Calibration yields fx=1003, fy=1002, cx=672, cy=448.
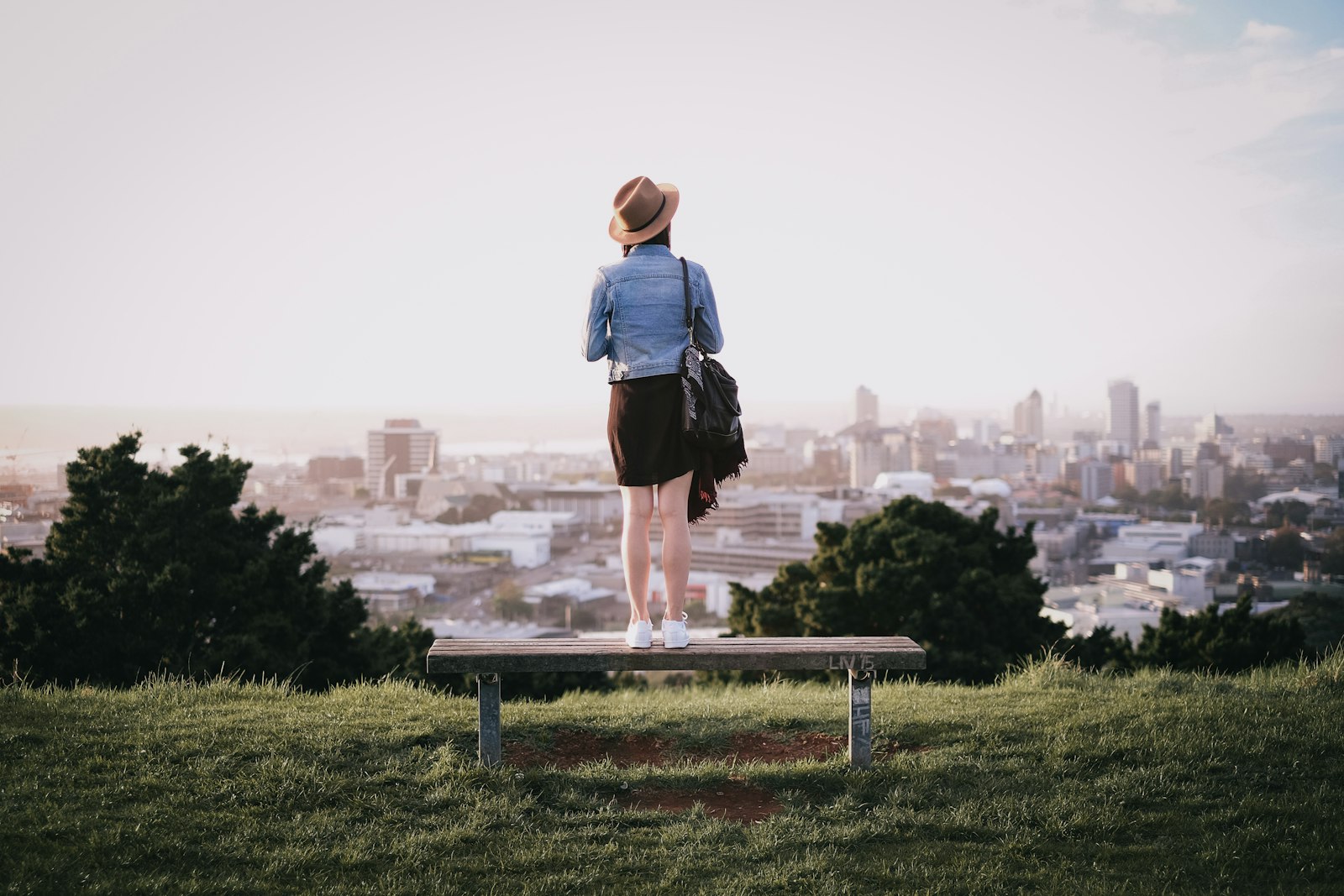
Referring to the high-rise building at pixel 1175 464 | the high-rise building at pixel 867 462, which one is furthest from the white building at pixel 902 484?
the high-rise building at pixel 1175 464

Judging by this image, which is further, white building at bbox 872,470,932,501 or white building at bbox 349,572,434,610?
white building at bbox 872,470,932,501

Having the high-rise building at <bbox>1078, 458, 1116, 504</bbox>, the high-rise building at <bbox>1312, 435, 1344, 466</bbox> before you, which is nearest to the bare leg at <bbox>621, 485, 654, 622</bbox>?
the high-rise building at <bbox>1312, 435, 1344, 466</bbox>

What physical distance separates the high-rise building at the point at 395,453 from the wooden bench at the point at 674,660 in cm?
8203

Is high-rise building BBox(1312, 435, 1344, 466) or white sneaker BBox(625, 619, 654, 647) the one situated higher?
high-rise building BBox(1312, 435, 1344, 466)

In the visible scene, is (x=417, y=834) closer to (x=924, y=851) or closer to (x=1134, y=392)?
(x=924, y=851)

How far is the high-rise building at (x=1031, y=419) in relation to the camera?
126m

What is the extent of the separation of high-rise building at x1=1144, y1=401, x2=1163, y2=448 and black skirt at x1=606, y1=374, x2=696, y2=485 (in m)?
107

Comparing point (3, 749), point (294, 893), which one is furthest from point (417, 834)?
point (3, 749)

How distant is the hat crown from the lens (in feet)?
16.5

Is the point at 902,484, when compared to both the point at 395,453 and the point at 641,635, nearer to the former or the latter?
the point at 395,453

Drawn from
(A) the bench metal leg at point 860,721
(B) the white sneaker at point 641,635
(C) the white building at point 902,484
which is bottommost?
(C) the white building at point 902,484

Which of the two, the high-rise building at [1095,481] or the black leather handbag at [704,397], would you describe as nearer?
the black leather handbag at [704,397]

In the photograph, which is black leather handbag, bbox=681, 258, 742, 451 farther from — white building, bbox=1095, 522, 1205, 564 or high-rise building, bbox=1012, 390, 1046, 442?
high-rise building, bbox=1012, 390, 1046, 442

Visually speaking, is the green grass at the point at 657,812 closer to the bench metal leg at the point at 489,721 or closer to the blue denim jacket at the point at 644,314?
the bench metal leg at the point at 489,721
